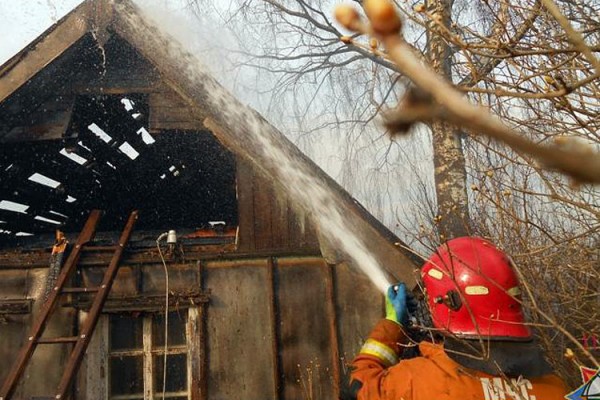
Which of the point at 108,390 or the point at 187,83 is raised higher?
the point at 187,83

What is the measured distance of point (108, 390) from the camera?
5.14 metres

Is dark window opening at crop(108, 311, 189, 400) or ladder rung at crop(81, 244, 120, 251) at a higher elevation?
ladder rung at crop(81, 244, 120, 251)

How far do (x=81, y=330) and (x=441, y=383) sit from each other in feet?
9.85

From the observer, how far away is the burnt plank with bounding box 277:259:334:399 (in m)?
5.12

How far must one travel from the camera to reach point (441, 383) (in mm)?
2635

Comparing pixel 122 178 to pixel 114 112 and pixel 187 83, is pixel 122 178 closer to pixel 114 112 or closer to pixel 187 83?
pixel 114 112

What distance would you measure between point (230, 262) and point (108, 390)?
1.69 m

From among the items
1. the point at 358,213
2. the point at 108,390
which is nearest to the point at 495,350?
the point at 358,213

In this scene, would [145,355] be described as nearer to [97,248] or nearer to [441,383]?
[97,248]

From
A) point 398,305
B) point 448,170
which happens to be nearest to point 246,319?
point 398,305

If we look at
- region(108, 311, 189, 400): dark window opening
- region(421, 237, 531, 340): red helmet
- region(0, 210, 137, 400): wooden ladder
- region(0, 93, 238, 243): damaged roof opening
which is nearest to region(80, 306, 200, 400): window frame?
region(108, 311, 189, 400): dark window opening

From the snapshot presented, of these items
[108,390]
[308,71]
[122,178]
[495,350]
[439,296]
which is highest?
[308,71]

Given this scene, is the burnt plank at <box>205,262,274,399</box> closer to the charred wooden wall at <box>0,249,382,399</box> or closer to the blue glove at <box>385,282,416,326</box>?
the charred wooden wall at <box>0,249,382,399</box>

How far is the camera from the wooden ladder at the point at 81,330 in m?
3.77
